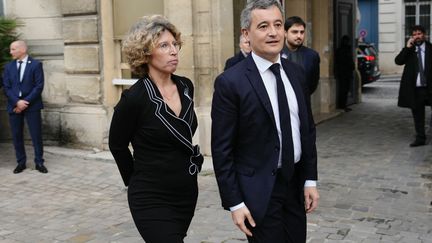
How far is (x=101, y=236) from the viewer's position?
18.8ft

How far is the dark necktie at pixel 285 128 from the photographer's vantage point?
3256 mm

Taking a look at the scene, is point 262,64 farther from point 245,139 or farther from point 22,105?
point 22,105

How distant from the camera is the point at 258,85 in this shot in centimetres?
324

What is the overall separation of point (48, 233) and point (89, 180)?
2.22 meters

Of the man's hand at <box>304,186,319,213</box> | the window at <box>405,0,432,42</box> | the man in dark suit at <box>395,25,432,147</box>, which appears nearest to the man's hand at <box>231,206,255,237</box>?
the man's hand at <box>304,186,319,213</box>

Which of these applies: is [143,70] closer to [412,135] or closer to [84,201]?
[84,201]

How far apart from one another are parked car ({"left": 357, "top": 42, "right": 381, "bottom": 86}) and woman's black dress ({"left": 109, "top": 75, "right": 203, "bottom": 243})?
1709 cm

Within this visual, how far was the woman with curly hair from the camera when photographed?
3.37m

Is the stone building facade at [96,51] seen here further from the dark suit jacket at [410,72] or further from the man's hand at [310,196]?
the man's hand at [310,196]

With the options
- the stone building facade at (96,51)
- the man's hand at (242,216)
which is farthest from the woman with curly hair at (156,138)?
the stone building facade at (96,51)

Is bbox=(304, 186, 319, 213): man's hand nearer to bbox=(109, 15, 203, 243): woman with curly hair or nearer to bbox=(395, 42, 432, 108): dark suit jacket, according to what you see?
bbox=(109, 15, 203, 243): woman with curly hair

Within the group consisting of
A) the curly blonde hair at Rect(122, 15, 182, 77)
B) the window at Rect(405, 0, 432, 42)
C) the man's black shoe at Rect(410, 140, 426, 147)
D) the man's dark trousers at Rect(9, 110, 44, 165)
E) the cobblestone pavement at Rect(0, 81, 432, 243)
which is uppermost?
the window at Rect(405, 0, 432, 42)

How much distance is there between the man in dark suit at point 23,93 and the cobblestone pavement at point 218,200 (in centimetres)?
40

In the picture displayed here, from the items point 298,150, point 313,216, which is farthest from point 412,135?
point 298,150
